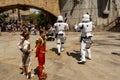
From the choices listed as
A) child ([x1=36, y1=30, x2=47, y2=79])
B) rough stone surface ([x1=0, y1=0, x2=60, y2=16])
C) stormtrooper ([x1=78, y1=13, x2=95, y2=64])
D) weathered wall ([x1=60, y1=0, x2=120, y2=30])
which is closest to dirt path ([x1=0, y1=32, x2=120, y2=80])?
child ([x1=36, y1=30, x2=47, y2=79])

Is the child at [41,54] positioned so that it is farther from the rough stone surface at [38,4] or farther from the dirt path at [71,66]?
the rough stone surface at [38,4]

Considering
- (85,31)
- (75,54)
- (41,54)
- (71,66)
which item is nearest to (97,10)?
(75,54)

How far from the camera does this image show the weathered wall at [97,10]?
3164 centimetres

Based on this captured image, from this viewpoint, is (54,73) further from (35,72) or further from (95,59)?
(95,59)

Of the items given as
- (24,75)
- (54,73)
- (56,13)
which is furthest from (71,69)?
Result: (56,13)

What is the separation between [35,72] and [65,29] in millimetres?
3559

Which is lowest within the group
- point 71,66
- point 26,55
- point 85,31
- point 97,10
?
point 71,66

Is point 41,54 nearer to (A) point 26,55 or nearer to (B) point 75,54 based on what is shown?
(A) point 26,55

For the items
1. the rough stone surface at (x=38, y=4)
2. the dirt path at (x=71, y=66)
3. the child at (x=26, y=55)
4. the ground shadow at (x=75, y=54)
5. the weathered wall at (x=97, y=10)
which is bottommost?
the dirt path at (x=71, y=66)

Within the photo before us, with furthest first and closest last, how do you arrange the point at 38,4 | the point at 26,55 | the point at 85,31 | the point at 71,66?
the point at 38,4 → the point at 85,31 → the point at 71,66 → the point at 26,55

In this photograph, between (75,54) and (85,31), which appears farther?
(75,54)

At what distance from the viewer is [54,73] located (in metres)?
11.4

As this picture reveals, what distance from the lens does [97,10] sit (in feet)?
105

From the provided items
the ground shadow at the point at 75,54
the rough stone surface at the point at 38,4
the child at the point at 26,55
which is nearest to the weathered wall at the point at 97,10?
the rough stone surface at the point at 38,4
